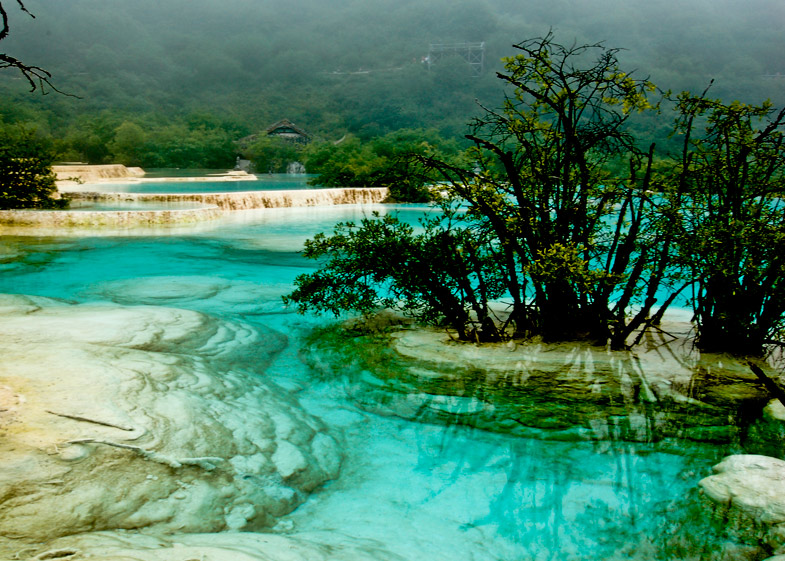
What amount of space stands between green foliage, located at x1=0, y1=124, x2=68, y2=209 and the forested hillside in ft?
119

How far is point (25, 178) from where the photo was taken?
51.5 ft

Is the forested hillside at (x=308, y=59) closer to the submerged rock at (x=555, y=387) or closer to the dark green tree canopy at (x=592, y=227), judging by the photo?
the dark green tree canopy at (x=592, y=227)

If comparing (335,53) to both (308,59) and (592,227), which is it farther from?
(592,227)

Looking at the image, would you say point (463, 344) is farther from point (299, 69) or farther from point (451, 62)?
point (299, 69)

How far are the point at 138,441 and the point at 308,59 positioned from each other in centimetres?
10297

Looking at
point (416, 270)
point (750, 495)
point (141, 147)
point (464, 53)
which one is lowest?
point (750, 495)

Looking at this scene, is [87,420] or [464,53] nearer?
[87,420]

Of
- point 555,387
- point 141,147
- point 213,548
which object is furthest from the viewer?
point 141,147

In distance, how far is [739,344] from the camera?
5332 mm

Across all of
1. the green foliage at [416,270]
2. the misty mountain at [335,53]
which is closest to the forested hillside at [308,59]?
the misty mountain at [335,53]

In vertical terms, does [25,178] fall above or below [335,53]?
below

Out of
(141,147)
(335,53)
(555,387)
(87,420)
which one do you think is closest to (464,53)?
(335,53)

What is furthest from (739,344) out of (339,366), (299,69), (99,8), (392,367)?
(99,8)

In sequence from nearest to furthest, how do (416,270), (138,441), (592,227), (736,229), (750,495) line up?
(750,495) → (138,441) → (736,229) → (592,227) → (416,270)
